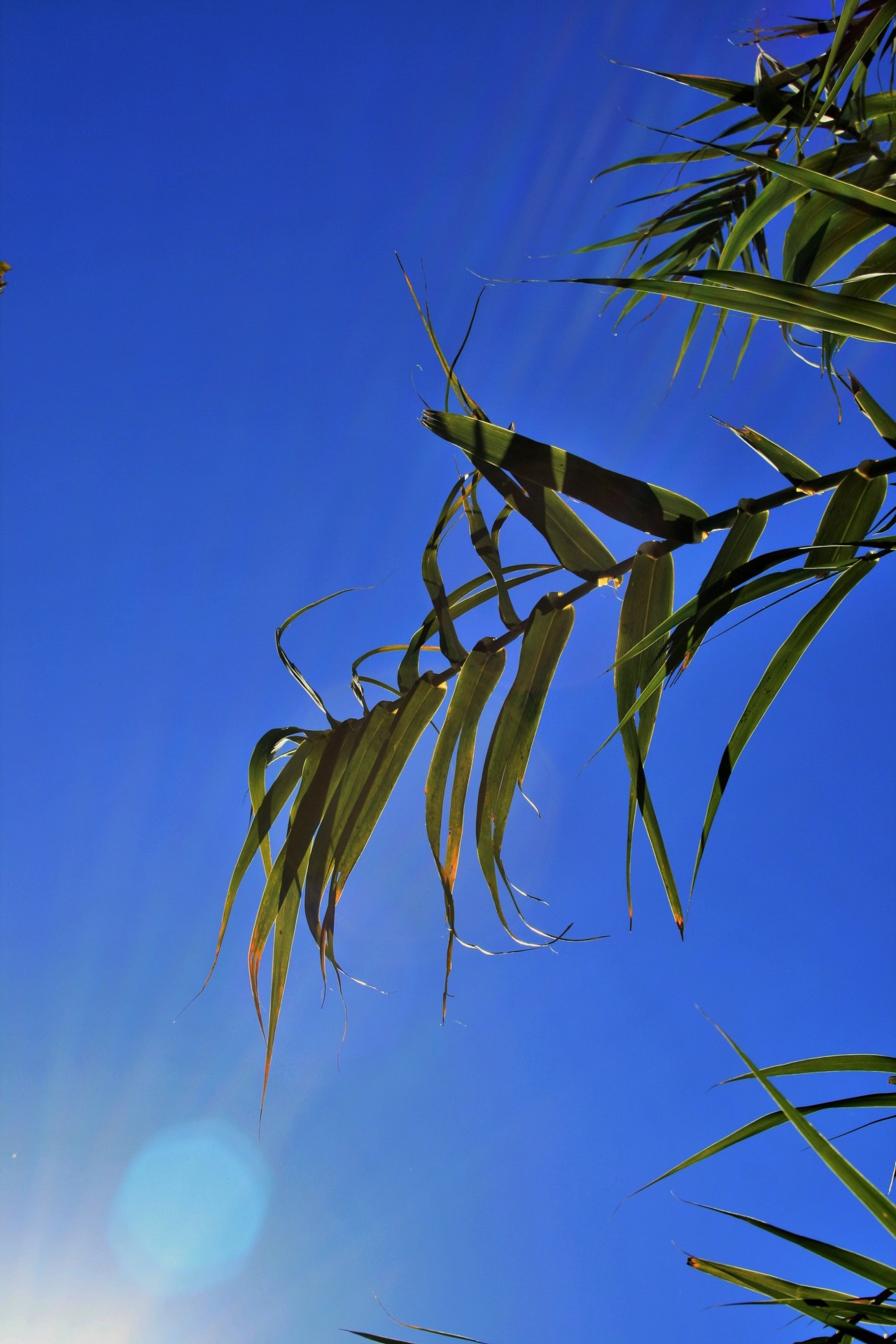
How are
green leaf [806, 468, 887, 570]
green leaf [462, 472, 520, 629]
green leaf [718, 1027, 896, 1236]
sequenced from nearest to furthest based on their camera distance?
1. green leaf [718, 1027, 896, 1236]
2. green leaf [806, 468, 887, 570]
3. green leaf [462, 472, 520, 629]

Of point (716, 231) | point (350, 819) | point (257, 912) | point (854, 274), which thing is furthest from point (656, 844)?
point (716, 231)

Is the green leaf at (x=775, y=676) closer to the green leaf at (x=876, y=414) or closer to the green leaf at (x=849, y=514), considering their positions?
the green leaf at (x=849, y=514)

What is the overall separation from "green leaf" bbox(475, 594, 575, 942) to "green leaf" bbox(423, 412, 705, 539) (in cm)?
11

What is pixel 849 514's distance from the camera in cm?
66

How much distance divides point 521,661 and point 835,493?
321 mm

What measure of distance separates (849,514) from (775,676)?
6.1 inches

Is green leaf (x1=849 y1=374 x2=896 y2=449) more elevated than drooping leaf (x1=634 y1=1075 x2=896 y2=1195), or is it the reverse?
green leaf (x1=849 y1=374 x2=896 y2=449)

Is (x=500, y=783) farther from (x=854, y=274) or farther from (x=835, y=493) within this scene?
(x=854, y=274)

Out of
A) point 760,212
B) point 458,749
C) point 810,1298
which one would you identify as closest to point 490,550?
point 458,749

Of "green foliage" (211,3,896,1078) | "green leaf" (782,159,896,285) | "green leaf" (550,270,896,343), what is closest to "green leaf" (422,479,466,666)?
"green foliage" (211,3,896,1078)

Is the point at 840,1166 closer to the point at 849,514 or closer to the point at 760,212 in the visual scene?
the point at 849,514

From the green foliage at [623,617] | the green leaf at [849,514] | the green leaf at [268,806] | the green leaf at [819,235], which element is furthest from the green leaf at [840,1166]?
the green leaf at [819,235]

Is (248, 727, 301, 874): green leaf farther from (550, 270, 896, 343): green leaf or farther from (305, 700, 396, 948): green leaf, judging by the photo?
(550, 270, 896, 343): green leaf

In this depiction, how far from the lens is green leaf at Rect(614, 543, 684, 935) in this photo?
69 centimetres
